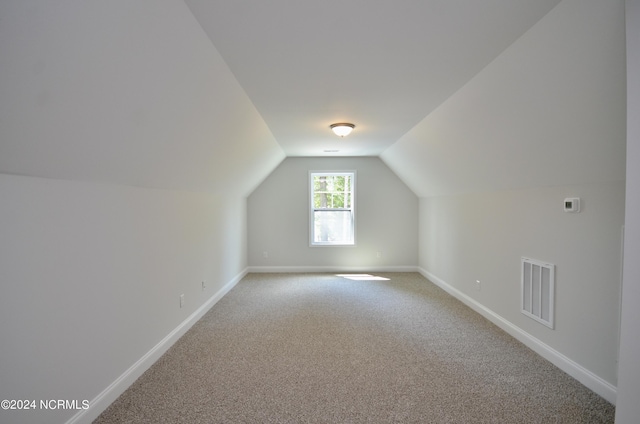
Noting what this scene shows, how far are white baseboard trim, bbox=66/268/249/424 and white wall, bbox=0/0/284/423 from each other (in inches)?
0.5

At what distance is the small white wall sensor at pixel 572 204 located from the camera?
2467mm

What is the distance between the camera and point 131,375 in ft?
7.79

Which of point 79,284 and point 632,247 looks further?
point 79,284

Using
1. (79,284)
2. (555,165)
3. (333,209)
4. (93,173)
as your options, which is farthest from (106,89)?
(333,209)

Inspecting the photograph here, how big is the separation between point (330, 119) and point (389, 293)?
8.83 ft

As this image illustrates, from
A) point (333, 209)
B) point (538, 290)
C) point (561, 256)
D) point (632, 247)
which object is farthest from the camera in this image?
A: point (333, 209)

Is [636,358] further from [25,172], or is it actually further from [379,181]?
[379,181]

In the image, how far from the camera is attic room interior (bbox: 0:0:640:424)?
4.56 ft

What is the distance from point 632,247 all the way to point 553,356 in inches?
68.9

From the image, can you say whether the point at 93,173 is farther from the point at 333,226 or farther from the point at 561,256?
the point at 333,226

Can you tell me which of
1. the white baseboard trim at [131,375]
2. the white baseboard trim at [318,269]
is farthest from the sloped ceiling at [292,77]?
the white baseboard trim at [318,269]

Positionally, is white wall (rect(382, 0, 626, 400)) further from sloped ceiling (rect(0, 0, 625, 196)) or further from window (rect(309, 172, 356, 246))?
window (rect(309, 172, 356, 246))

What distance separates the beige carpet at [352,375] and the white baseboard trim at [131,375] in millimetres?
47

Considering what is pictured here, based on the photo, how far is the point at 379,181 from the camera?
21.0 feet
